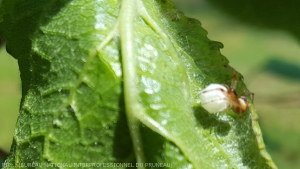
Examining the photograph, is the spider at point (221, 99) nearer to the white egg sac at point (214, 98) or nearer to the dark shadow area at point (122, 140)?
the white egg sac at point (214, 98)

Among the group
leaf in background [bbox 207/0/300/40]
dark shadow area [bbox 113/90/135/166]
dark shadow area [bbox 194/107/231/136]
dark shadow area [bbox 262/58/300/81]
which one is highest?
dark shadow area [bbox 262/58/300/81]

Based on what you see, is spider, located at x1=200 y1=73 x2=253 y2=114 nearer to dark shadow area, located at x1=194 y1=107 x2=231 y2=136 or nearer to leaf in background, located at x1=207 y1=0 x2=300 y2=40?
dark shadow area, located at x1=194 y1=107 x2=231 y2=136

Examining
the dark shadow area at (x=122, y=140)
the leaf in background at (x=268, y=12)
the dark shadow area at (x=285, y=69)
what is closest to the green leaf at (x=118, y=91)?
the dark shadow area at (x=122, y=140)

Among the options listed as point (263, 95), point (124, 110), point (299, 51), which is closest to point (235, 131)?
point (124, 110)

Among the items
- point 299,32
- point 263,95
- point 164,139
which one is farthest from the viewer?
point 263,95

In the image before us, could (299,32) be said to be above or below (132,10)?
above

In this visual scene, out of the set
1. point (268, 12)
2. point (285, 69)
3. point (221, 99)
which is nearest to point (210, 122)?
point (221, 99)

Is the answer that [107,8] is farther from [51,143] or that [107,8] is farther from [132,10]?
[51,143]

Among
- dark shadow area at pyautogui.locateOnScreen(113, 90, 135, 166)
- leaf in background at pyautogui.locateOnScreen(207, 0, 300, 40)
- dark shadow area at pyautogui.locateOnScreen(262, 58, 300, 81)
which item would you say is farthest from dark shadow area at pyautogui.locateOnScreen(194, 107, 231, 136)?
dark shadow area at pyautogui.locateOnScreen(262, 58, 300, 81)
